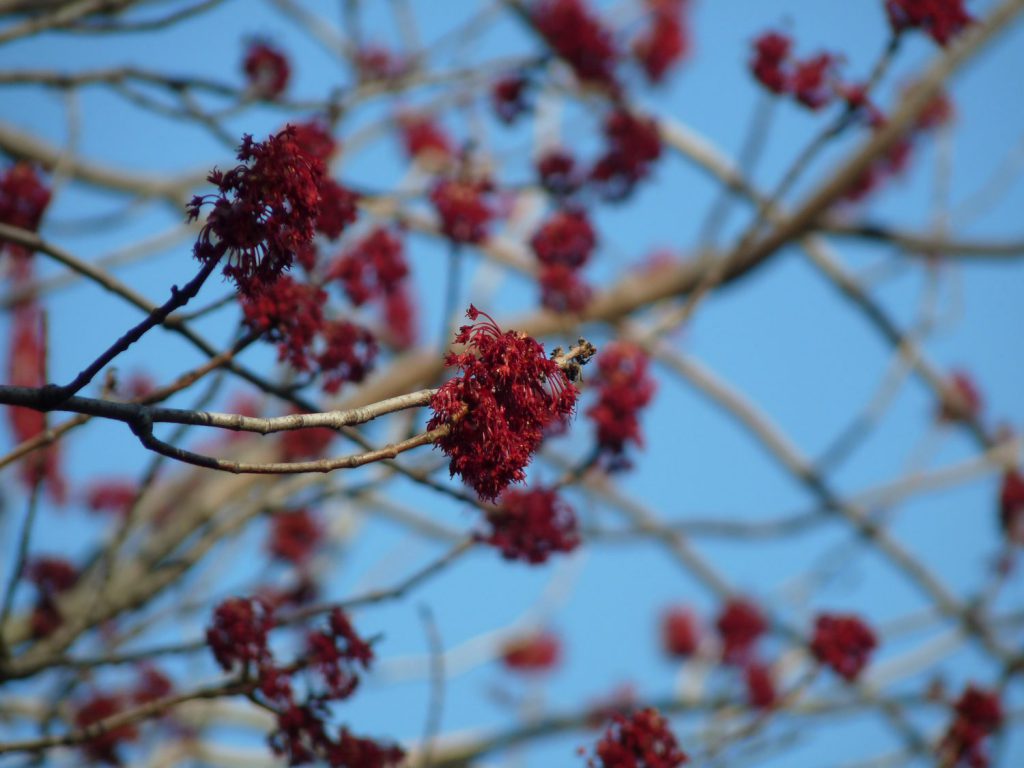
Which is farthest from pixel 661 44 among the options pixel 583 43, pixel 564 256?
pixel 564 256

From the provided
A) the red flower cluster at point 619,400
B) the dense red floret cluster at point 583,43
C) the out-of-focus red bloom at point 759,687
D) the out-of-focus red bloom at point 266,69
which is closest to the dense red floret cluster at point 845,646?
the out-of-focus red bloom at point 759,687

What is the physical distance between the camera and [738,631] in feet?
22.4

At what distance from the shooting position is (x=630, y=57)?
6645 millimetres

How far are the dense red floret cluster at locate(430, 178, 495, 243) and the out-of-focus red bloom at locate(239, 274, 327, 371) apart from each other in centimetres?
133

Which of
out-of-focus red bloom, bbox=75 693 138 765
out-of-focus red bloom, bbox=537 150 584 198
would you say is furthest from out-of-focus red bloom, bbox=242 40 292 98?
out-of-focus red bloom, bbox=75 693 138 765

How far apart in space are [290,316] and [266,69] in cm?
250

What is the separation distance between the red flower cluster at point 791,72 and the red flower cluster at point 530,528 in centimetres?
239

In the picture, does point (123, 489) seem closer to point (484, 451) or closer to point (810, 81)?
point (810, 81)

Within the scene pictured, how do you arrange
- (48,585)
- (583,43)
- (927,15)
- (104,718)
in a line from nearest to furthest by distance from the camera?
(104,718) → (927,15) → (48,585) → (583,43)

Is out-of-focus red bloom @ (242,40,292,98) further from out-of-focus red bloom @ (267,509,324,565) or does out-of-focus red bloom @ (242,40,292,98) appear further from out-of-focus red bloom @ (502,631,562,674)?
out-of-focus red bloom @ (502,631,562,674)

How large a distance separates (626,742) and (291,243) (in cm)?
194

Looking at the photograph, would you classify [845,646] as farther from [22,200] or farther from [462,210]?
[22,200]

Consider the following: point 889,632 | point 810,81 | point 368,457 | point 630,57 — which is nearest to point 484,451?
point 368,457

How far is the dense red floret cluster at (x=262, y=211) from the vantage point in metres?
2.02
